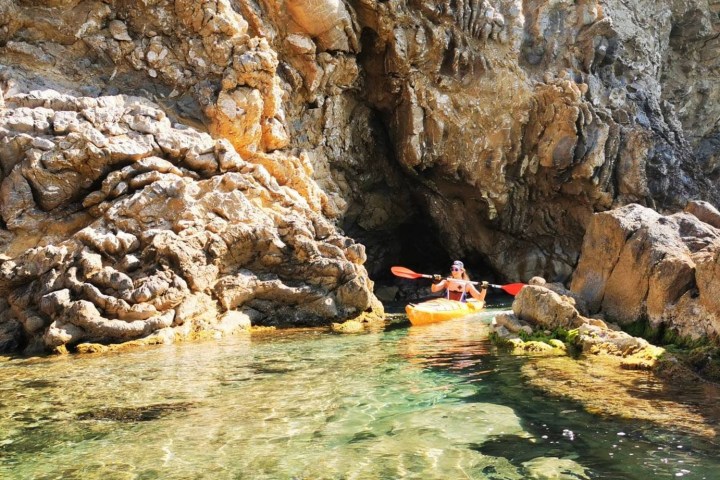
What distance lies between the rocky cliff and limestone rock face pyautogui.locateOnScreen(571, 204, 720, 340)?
688 centimetres

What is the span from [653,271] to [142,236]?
443 inches

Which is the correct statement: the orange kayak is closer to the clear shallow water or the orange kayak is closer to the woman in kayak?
the woman in kayak

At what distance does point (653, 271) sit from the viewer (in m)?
10.7

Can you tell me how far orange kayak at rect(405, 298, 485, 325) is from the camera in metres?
17.2

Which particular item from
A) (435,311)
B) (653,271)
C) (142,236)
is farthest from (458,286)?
(142,236)

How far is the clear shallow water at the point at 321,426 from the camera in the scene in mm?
5230

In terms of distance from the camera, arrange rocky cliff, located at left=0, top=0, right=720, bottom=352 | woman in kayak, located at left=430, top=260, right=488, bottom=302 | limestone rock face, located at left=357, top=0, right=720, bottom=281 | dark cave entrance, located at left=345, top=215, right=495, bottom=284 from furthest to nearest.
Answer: dark cave entrance, located at left=345, top=215, right=495, bottom=284 < limestone rock face, located at left=357, top=0, right=720, bottom=281 < woman in kayak, located at left=430, top=260, right=488, bottom=302 < rocky cliff, located at left=0, top=0, right=720, bottom=352

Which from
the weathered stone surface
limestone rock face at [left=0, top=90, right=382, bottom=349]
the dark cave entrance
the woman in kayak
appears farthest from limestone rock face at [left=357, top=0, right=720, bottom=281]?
the weathered stone surface

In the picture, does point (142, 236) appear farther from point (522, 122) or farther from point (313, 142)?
point (522, 122)

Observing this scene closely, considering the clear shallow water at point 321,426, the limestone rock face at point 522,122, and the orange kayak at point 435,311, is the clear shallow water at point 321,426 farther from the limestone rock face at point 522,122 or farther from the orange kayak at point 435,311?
the limestone rock face at point 522,122

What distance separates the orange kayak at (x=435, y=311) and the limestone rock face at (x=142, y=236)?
1.36 m

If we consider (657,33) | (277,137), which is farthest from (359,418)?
(657,33)

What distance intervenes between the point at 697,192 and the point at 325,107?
19.0m

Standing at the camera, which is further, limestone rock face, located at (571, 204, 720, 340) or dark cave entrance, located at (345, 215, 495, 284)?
dark cave entrance, located at (345, 215, 495, 284)
